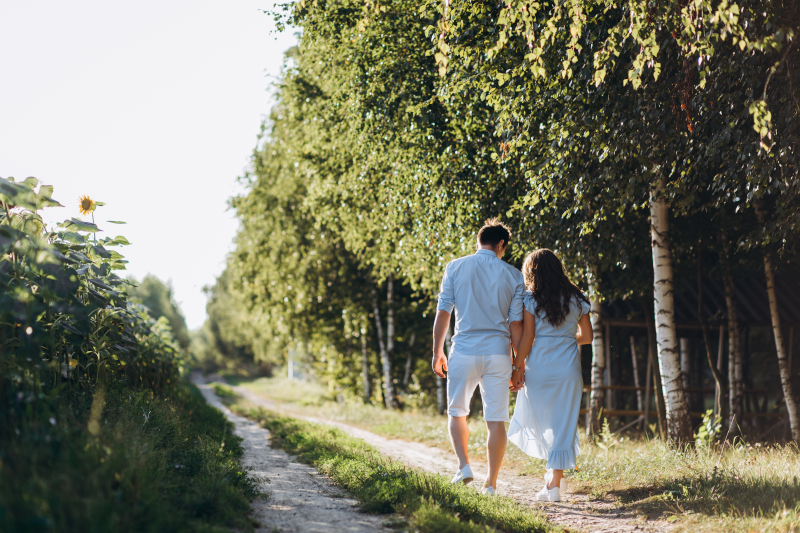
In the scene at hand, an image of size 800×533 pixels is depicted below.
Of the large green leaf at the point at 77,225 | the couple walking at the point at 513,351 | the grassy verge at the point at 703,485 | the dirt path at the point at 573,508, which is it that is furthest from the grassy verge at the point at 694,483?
the large green leaf at the point at 77,225

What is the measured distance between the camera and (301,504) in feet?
14.8

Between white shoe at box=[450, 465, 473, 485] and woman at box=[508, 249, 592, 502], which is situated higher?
woman at box=[508, 249, 592, 502]

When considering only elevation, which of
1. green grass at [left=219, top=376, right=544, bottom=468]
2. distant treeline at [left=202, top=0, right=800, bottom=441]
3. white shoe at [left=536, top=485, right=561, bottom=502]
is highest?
distant treeline at [left=202, top=0, right=800, bottom=441]

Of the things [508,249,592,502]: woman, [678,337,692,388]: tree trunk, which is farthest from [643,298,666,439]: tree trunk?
[508,249,592,502]: woman

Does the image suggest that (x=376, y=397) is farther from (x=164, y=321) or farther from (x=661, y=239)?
(x=661, y=239)

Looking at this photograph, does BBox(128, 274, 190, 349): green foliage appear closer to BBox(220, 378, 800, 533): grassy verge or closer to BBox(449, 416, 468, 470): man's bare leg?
BBox(220, 378, 800, 533): grassy verge

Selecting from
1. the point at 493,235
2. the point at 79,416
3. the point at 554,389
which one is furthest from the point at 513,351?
the point at 79,416

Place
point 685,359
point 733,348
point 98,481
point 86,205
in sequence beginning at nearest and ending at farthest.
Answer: point 98,481 < point 86,205 < point 733,348 < point 685,359

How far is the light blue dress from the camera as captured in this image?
5109mm

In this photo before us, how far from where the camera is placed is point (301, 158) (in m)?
13.8

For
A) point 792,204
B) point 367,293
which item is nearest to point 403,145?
point 792,204

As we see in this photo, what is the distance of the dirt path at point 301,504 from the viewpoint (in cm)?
380

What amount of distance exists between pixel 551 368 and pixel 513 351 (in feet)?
1.27

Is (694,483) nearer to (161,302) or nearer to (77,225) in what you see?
(77,225)
